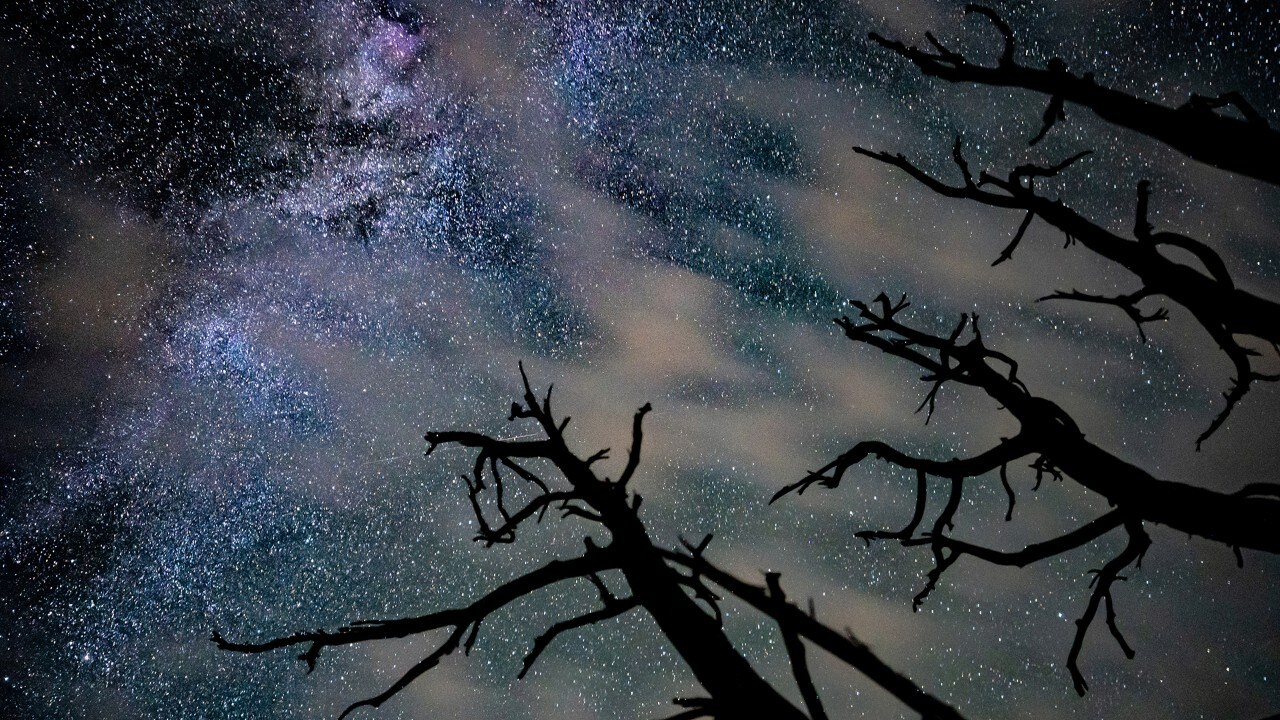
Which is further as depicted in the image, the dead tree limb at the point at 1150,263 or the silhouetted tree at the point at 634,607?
the dead tree limb at the point at 1150,263

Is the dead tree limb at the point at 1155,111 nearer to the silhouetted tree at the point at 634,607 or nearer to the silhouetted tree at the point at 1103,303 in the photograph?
the silhouetted tree at the point at 1103,303

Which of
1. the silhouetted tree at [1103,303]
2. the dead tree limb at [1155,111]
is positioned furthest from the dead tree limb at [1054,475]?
the dead tree limb at [1155,111]

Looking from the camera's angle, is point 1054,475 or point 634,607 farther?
point 1054,475

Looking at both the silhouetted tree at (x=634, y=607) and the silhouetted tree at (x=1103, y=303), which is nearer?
the silhouetted tree at (x=634, y=607)

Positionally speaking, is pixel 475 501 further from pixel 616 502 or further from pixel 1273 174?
pixel 1273 174

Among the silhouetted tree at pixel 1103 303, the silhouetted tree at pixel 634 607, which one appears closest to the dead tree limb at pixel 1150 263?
the silhouetted tree at pixel 1103 303

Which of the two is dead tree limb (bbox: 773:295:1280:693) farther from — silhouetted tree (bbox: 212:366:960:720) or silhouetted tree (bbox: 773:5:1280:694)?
silhouetted tree (bbox: 212:366:960:720)

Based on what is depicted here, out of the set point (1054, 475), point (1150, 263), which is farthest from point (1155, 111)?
point (1054, 475)

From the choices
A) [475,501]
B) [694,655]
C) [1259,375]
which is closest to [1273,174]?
[1259,375]

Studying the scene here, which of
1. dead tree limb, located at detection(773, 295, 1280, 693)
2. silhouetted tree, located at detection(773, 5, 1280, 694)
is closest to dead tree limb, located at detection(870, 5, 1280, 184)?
silhouetted tree, located at detection(773, 5, 1280, 694)

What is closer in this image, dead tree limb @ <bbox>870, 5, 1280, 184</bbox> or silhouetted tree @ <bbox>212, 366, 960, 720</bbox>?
silhouetted tree @ <bbox>212, 366, 960, 720</bbox>

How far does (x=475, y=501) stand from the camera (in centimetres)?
345

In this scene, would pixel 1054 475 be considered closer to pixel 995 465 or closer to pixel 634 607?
pixel 995 465

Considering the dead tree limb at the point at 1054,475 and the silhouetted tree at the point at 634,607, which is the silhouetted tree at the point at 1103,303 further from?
the silhouetted tree at the point at 634,607
